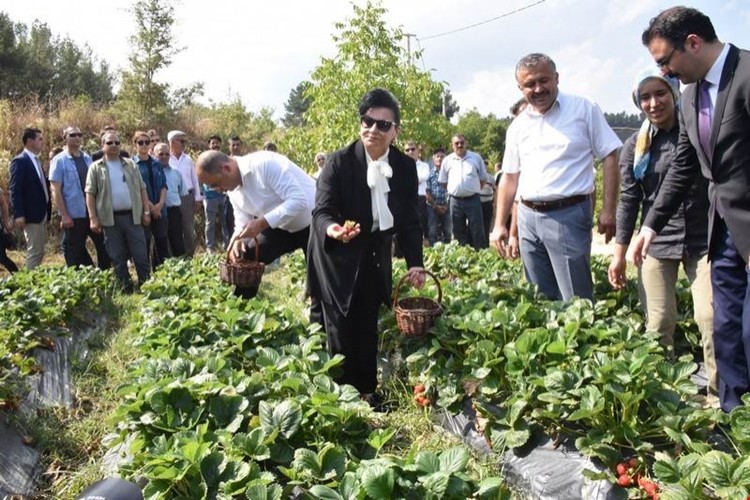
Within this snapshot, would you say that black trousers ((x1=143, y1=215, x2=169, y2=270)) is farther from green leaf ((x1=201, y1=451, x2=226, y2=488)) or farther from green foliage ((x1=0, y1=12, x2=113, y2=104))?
green foliage ((x1=0, y1=12, x2=113, y2=104))

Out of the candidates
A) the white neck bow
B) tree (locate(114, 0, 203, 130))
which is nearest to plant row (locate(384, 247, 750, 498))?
the white neck bow

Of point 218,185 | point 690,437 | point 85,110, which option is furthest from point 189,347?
point 85,110

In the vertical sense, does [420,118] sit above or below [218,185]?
above

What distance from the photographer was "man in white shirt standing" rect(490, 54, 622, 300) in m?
3.47

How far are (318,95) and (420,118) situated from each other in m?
1.97

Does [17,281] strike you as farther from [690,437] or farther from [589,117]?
[690,437]

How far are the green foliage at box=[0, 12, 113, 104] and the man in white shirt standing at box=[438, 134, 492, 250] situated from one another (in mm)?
14410

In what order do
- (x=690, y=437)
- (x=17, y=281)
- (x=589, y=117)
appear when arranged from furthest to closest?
(x=17, y=281)
(x=589, y=117)
(x=690, y=437)

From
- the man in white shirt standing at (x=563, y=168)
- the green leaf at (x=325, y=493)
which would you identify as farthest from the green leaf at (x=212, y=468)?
the man in white shirt standing at (x=563, y=168)

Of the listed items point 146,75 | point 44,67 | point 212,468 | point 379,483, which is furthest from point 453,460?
point 44,67

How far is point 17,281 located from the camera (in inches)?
214

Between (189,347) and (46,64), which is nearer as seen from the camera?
(189,347)

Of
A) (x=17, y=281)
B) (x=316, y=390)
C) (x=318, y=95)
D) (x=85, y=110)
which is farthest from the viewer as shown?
(x=85, y=110)

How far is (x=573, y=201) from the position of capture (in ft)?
11.6
